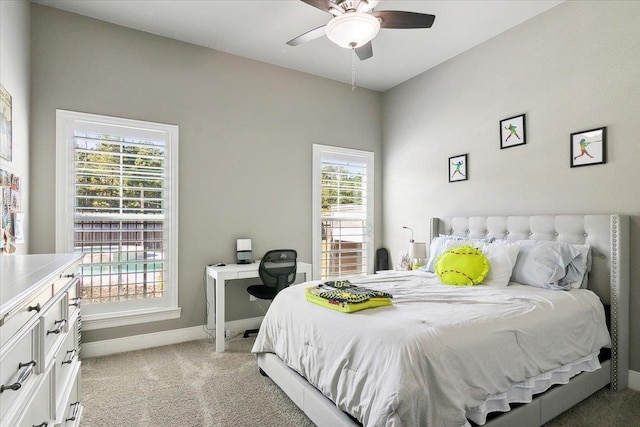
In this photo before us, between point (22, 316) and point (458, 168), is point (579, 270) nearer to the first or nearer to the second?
point (458, 168)

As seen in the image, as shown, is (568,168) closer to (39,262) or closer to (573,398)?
(573,398)

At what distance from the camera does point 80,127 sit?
307 centimetres

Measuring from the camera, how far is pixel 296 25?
3195 millimetres

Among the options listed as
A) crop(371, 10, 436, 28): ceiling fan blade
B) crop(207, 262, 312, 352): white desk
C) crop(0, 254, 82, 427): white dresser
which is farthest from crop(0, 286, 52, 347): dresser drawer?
crop(371, 10, 436, 28): ceiling fan blade

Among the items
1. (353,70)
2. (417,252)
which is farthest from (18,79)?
(417,252)

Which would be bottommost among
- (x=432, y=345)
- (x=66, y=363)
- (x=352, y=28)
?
(x=66, y=363)

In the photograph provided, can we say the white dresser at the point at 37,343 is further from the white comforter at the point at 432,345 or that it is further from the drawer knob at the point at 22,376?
the white comforter at the point at 432,345

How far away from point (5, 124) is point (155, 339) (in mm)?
2174

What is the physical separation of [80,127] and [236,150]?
1420 millimetres

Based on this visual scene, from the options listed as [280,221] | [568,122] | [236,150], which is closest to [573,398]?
[568,122]

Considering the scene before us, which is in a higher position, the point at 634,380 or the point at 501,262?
the point at 501,262

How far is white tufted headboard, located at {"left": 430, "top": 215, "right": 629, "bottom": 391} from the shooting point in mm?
2459

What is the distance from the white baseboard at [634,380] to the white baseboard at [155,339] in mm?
3296

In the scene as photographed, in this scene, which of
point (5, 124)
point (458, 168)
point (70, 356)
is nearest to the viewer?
point (70, 356)
